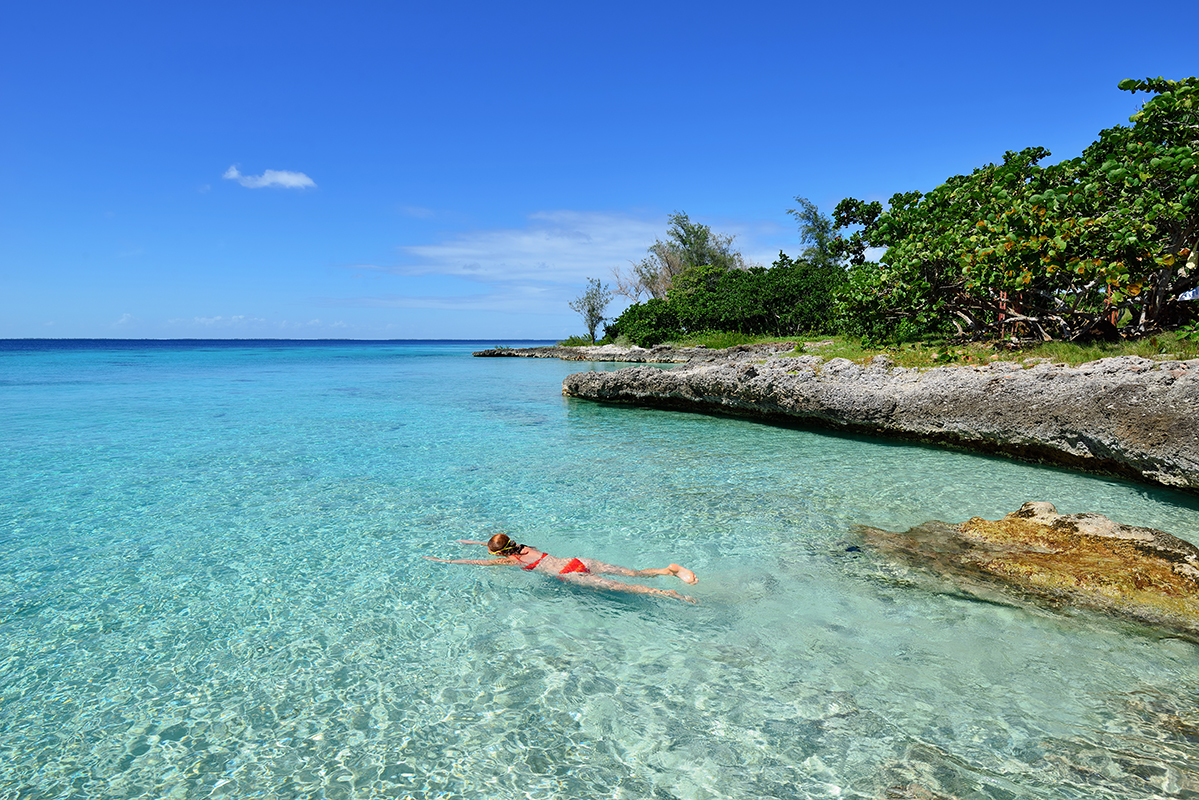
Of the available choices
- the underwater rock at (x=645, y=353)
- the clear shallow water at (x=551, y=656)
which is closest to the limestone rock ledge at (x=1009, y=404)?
the clear shallow water at (x=551, y=656)

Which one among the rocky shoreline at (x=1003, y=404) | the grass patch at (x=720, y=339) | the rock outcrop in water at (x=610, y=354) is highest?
the grass patch at (x=720, y=339)

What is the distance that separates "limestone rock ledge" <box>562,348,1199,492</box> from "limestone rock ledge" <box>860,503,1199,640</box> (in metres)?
2.74

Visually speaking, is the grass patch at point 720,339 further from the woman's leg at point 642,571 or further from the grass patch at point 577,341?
the woman's leg at point 642,571

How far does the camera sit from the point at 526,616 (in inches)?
177

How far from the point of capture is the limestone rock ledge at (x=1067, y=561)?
13.8 ft

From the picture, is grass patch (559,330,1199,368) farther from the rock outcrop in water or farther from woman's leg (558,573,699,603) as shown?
the rock outcrop in water

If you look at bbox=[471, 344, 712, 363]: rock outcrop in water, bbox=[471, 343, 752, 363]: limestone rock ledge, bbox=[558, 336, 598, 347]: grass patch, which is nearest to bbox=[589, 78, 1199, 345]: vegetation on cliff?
bbox=[471, 343, 752, 363]: limestone rock ledge

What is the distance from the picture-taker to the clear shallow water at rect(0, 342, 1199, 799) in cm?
291

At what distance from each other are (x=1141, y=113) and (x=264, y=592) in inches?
513

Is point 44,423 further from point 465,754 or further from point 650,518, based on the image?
point 465,754

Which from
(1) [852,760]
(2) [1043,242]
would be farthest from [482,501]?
(2) [1043,242]

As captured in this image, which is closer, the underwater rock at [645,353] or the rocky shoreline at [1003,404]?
the rocky shoreline at [1003,404]

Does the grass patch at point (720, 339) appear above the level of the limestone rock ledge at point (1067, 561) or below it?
above

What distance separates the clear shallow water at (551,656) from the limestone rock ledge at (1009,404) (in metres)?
0.57
